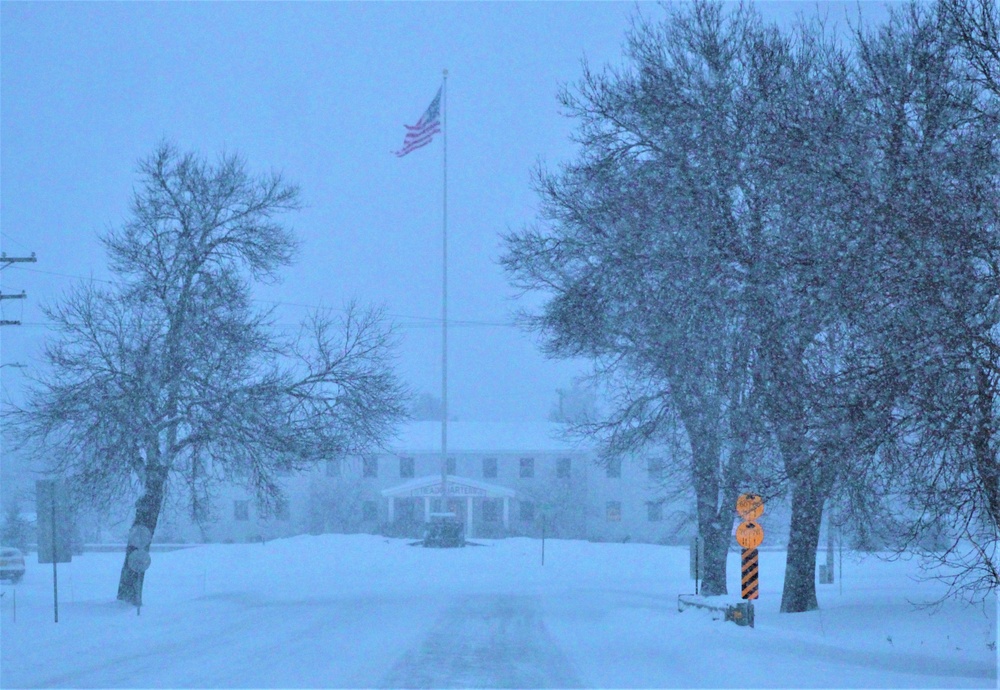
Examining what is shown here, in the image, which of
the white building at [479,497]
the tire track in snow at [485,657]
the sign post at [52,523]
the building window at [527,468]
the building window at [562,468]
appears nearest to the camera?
the tire track in snow at [485,657]

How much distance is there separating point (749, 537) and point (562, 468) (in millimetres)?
50972

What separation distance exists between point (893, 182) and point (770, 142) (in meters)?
2.53

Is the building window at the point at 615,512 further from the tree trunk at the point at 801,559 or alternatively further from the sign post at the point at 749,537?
the sign post at the point at 749,537

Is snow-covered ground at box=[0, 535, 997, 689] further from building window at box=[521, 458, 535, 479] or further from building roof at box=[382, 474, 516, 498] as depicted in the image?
building window at box=[521, 458, 535, 479]

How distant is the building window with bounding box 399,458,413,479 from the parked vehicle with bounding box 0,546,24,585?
38149 millimetres

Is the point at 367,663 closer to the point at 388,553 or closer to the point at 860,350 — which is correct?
the point at 860,350

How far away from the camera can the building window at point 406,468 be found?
67.5 meters

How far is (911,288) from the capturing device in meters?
10.4

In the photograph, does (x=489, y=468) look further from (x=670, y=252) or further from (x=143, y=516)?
(x=670, y=252)

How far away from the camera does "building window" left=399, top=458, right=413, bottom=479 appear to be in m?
67.5

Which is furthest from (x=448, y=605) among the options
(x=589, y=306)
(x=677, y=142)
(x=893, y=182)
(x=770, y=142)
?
(x=893, y=182)

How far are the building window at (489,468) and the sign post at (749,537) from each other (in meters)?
51.7

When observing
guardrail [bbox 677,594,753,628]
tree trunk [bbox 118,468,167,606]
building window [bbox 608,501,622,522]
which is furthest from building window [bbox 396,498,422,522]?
guardrail [bbox 677,594,753,628]

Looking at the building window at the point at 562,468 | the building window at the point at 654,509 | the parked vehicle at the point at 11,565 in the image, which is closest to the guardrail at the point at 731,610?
the building window at the point at 654,509
